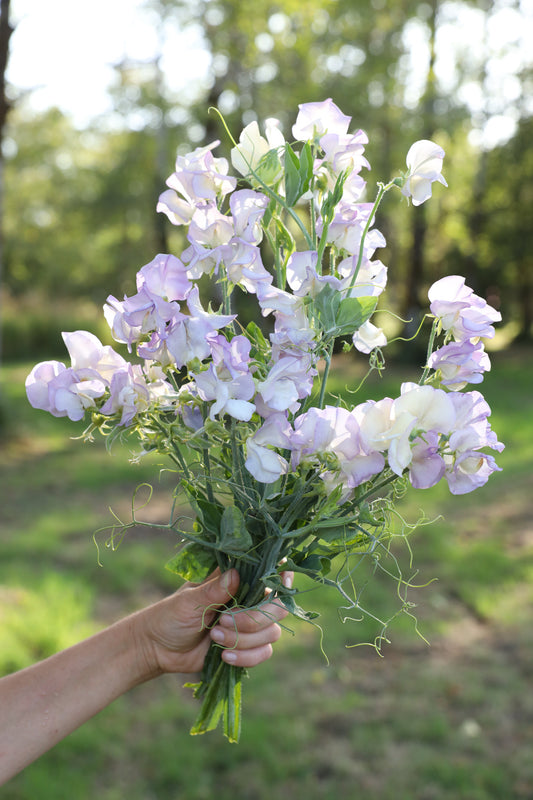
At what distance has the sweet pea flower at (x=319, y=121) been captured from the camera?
110cm

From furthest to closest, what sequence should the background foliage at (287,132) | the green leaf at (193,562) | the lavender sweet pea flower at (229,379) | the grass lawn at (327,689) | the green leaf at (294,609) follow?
the background foliage at (287,132), the grass lawn at (327,689), the green leaf at (193,562), the green leaf at (294,609), the lavender sweet pea flower at (229,379)

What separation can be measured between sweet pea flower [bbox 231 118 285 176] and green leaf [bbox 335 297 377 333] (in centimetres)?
27

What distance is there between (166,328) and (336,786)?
225cm

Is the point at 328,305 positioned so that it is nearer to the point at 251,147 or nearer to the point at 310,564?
the point at 251,147

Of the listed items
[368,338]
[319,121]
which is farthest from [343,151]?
[368,338]

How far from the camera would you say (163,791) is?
2578 mm

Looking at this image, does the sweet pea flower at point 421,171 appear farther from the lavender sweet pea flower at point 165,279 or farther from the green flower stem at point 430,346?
the lavender sweet pea flower at point 165,279

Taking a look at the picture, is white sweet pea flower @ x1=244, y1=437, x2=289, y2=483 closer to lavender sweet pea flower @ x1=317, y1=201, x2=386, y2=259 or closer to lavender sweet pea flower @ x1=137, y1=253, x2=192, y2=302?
lavender sweet pea flower @ x1=137, y1=253, x2=192, y2=302

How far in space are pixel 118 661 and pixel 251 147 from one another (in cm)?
103

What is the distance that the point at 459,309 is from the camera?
1.06 meters

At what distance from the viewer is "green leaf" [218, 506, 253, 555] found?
3.65ft

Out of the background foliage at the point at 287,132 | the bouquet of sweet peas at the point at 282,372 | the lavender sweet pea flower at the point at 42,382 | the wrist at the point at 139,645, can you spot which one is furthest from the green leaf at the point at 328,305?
the background foliage at the point at 287,132

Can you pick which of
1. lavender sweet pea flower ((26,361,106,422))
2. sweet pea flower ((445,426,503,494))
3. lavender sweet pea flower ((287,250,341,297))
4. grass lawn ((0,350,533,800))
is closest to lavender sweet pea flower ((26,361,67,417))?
lavender sweet pea flower ((26,361,106,422))

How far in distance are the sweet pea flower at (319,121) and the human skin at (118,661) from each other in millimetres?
761
